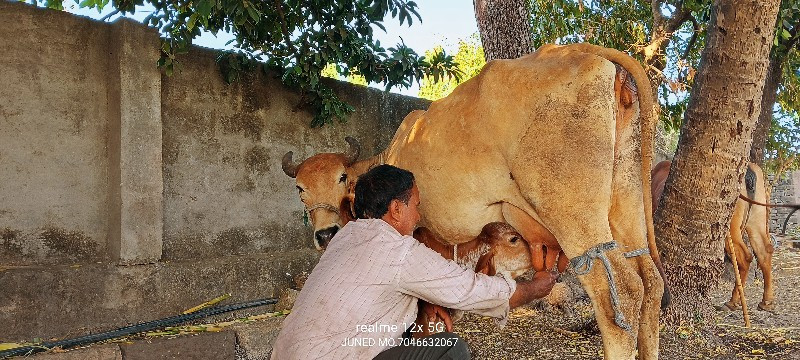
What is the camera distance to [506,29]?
6.11 meters

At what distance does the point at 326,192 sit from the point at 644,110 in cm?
244

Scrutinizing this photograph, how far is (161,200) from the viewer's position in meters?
5.35

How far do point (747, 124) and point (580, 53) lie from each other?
1.75m

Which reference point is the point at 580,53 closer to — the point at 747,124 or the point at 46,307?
the point at 747,124

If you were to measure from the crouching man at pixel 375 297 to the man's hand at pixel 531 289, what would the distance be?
21 centimetres

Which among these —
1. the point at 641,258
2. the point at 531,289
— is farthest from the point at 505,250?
the point at 531,289

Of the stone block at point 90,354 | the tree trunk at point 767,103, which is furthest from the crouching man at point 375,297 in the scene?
the tree trunk at point 767,103

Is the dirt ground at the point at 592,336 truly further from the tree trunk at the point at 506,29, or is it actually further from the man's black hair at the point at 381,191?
the man's black hair at the point at 381,191

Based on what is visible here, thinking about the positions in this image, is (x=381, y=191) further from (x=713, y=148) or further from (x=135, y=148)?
(x=135, y=148)

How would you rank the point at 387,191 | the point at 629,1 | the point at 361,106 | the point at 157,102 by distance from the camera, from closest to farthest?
the point at 387,191
the point at 157,102
the point at 361,106
the point at 629,1

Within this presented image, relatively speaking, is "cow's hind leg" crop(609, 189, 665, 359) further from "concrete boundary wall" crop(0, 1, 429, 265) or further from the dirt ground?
"concrete boundary wall" crop(0, 1, 429, 265)

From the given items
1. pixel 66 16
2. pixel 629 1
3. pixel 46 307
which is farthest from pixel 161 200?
pixel 629 1

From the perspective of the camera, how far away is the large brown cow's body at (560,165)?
3342 mm

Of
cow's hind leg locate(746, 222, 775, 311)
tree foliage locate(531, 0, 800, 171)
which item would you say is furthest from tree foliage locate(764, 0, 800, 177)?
cow's hind leg locate(746, 222, 775, 311)
